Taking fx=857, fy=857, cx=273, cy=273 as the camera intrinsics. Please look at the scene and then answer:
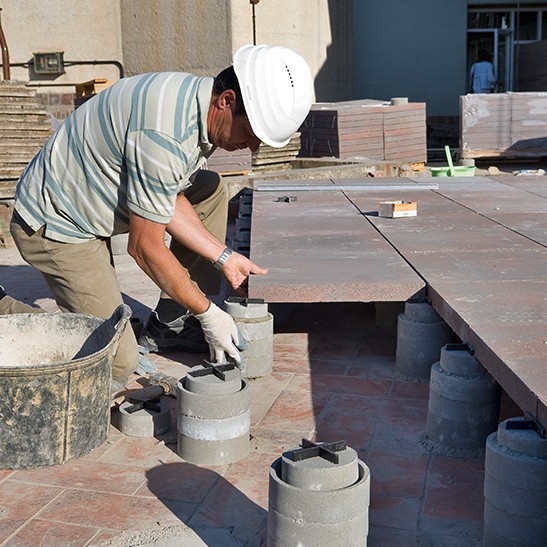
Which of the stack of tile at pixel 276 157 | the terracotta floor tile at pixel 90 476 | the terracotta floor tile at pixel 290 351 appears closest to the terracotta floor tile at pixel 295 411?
the terracotta floor tile at pixel 290 351

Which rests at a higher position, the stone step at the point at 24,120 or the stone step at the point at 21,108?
the stone step at the point at 21,108

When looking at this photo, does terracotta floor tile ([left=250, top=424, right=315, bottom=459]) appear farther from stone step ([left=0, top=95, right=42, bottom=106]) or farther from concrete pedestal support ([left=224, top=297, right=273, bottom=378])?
stone step ([left=0, top=95, right=42, bottom=106])

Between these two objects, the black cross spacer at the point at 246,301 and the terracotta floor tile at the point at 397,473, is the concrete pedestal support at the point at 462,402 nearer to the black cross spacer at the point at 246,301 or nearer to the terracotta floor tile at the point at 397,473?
the terracotta floor tile at the point at 397,473

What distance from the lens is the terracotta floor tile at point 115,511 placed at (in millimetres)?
3184

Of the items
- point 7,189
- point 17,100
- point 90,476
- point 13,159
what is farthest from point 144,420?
point 17,100

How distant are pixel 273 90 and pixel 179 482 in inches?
68.1

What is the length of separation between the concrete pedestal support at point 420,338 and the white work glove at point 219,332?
99 cm

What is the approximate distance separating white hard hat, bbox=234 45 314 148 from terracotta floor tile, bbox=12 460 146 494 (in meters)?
1.55

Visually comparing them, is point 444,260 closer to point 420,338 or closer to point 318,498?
point 420,338

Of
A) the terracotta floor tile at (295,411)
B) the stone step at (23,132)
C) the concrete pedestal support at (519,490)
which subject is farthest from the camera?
the stone step at (23,132)

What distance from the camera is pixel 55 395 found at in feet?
11.5

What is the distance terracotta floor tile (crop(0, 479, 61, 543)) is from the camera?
10.5ft

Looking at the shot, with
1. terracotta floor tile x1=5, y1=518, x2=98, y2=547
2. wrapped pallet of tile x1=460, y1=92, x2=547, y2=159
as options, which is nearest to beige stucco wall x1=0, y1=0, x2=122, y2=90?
wrapped pallet of tile x1=460, y1=92, x2=547, y2=159

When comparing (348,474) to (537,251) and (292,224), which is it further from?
(292,224)
